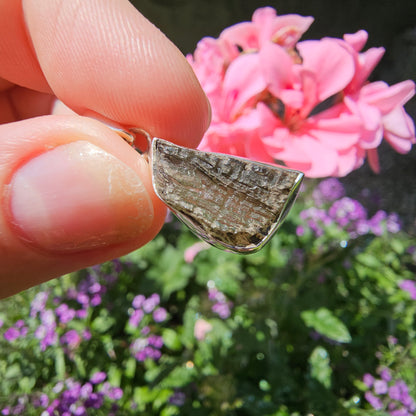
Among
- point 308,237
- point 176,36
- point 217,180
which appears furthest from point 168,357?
point 176,36

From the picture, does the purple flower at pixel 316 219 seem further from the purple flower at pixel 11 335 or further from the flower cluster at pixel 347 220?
the purple flower at pixel 11 335

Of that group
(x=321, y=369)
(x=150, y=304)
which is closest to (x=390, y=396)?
(x=321, y=369)

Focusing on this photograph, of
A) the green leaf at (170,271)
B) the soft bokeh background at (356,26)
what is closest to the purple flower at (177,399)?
the green leaf at (170,271)

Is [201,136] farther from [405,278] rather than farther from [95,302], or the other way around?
[405,278]

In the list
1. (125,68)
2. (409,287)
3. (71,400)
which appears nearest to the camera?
(125,68)

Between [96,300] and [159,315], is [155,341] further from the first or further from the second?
[96,300]

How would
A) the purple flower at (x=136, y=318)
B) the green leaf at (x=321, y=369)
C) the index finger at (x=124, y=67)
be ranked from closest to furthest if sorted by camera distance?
the index finger at (x=124, y=67)
the green leaf at (x=321, y=369)
the purple flower at (x=136, y=318)
